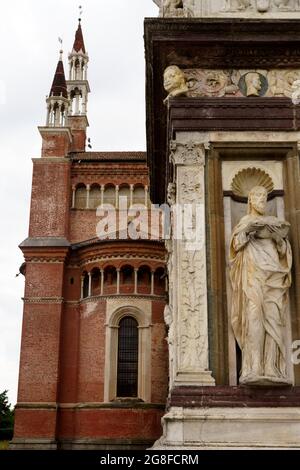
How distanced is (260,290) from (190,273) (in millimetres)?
1220

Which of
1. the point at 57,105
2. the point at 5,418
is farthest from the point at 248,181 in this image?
the point at 5,418

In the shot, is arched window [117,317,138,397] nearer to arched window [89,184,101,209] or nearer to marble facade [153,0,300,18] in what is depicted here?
arched window [89,184,101,209]

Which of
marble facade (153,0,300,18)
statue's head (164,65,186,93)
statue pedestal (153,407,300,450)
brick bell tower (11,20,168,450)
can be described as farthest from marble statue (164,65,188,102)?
brick bell tower (11,20,168,450)

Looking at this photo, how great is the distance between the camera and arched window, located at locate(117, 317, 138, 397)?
33750mm

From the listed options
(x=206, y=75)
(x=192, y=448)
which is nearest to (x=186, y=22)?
(x=206, y=75)

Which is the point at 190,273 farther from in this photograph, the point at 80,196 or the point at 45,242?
the point at 80,196

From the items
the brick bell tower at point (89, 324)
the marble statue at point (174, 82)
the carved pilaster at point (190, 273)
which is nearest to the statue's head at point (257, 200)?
the carved pilaster at point (190, 273)

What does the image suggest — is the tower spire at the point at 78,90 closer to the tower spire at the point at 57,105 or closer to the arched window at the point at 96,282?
the tower spire at the point at 57,105

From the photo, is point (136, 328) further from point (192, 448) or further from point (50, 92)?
point (192, 448)

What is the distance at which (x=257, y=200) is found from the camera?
10.5 m

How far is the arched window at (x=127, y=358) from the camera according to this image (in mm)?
33750

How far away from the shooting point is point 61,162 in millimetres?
39562

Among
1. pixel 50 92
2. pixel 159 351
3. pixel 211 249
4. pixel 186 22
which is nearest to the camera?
pixel 211 249

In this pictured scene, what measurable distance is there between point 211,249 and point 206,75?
3534 mm
